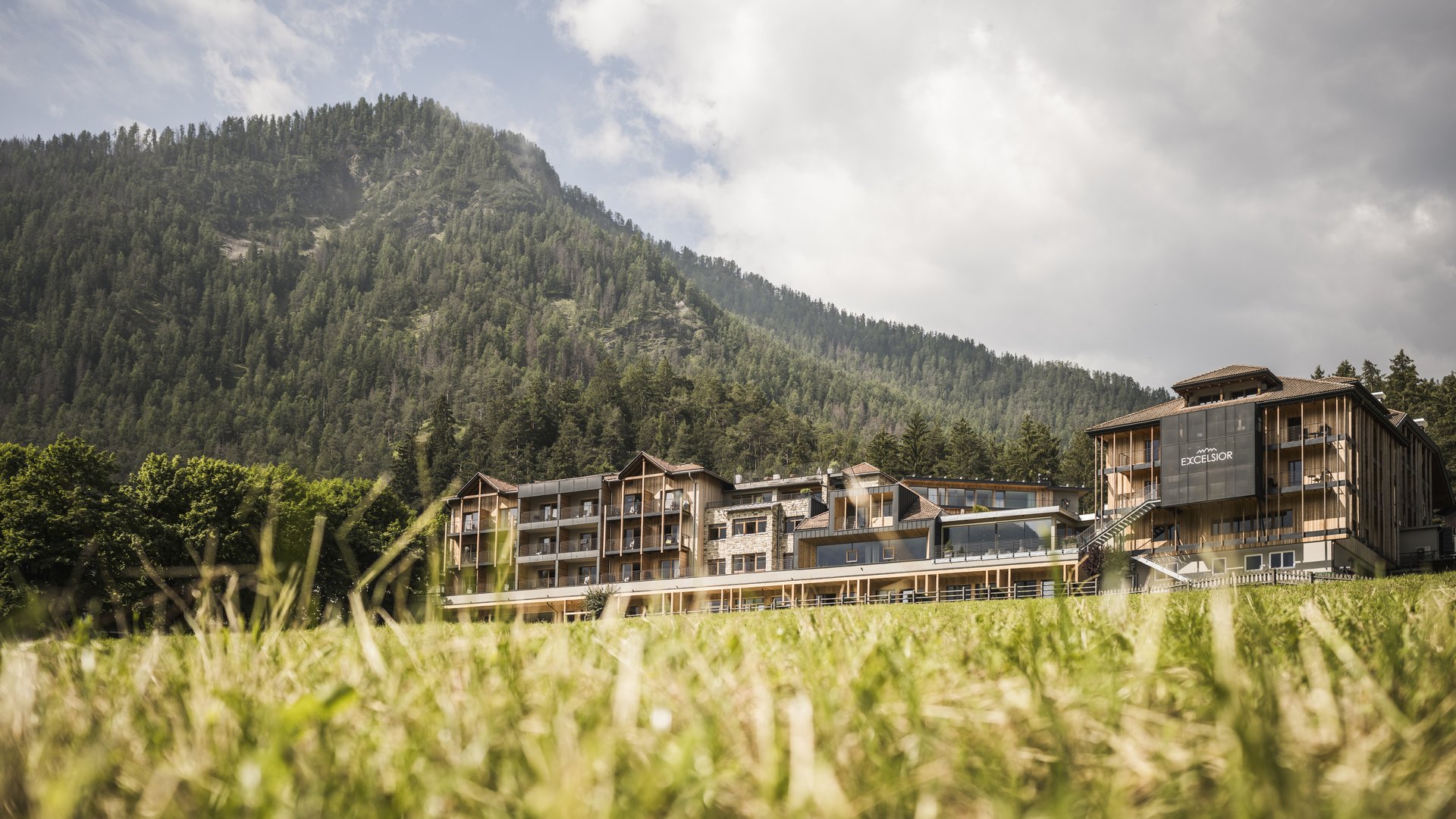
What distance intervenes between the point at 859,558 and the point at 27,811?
64156mm

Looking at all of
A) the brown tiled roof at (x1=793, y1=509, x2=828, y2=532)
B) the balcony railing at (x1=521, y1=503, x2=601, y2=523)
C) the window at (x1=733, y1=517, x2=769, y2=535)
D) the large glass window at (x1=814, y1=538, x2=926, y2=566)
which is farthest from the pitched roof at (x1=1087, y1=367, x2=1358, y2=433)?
the balcony railing at (x1=521, y1=503, x2=601, y2=523)

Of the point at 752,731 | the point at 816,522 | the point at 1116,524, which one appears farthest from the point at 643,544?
the point at 752,731

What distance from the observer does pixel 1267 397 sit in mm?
56531

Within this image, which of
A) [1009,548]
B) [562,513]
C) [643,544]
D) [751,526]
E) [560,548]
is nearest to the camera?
[1009,548]

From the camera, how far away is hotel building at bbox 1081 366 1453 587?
53875 mm

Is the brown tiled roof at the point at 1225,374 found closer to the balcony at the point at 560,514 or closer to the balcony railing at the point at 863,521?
the balcony railing at the point at 863,521

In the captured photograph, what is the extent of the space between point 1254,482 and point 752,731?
57.9m

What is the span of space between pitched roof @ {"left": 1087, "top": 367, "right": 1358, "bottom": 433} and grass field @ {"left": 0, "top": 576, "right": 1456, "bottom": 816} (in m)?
56.7

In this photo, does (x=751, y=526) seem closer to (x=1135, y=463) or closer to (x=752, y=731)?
(x=1135, y=463)

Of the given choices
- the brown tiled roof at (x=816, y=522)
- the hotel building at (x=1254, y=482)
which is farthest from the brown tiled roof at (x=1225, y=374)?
the brown tiled roof at (x=816, y=522)

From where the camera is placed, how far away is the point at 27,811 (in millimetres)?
2428

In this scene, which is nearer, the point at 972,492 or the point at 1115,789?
the point at 1115,789

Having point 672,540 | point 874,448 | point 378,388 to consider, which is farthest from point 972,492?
point 378,388

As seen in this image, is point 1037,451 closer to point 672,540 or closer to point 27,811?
point 672,540
